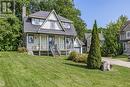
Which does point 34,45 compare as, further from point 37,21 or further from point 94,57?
point 94,57

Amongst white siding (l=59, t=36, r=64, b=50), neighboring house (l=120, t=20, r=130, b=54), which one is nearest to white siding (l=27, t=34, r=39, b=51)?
white siding (l=59, t=36, r=64, b=50)

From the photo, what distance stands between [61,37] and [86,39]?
29.5 meters

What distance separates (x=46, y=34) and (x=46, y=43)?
57.6 inches

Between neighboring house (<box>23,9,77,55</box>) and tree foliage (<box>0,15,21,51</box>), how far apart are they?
2.02m

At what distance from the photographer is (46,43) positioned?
137ft

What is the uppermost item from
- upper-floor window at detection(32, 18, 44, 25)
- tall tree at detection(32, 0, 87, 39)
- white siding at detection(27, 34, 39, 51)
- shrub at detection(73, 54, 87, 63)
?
tall tree at detection(32, 0, 87, 39)

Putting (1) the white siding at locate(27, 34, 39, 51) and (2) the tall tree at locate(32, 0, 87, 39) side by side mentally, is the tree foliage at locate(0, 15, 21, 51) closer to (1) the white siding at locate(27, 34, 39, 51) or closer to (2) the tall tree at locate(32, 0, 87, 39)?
(1) the white siding at locate(27, 34, 39, 51)

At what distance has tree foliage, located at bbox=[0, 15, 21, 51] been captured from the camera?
2669cm

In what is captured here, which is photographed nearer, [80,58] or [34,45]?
[80,58]

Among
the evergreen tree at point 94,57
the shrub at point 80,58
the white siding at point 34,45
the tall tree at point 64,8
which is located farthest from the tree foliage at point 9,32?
the tall tree at point 64,8

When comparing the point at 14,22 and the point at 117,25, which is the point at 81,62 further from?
the point at 117,25

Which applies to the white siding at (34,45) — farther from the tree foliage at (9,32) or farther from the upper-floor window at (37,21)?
the tree foliage at (9,32)

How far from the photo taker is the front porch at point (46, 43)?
40094mm

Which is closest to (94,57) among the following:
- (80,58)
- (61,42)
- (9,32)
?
(80,58)
